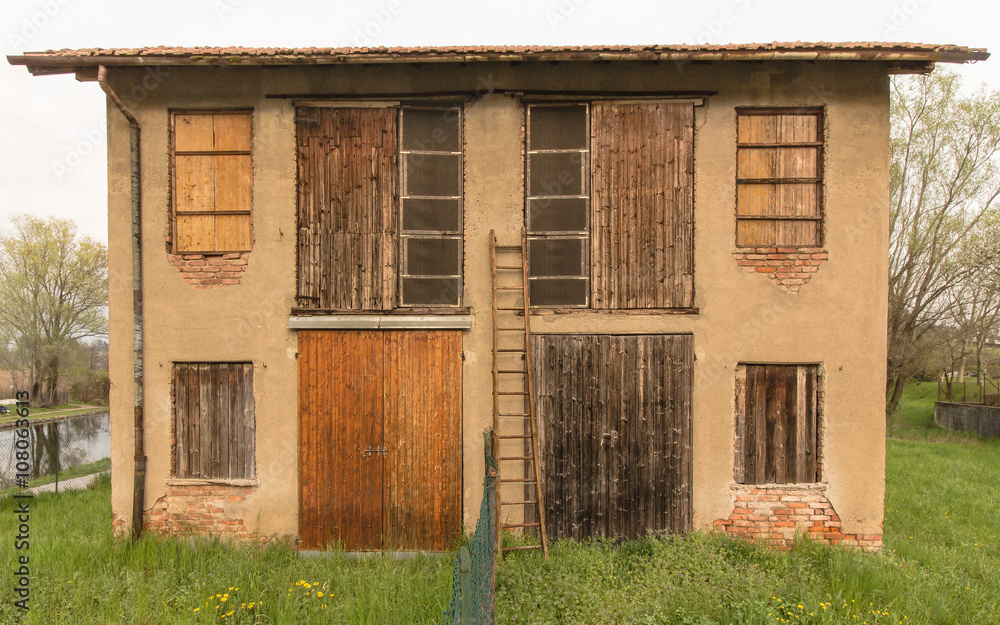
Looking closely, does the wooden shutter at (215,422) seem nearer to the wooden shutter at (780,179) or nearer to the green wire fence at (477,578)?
the green wire fence at (477,578)

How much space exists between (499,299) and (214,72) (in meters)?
4.98

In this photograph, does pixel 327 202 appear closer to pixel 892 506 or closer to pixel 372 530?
pixel 372 530

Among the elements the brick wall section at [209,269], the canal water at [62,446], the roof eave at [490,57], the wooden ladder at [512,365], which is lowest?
the canal water at [62,446]

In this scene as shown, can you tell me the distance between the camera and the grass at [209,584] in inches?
169

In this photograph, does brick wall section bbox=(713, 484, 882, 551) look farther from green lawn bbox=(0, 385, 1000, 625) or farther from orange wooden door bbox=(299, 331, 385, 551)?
orange wooden door bbox=(299, 331, 385, 551)

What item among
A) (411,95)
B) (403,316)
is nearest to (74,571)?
(403,316)

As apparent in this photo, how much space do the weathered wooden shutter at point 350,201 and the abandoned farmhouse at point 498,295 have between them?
0.13 feet

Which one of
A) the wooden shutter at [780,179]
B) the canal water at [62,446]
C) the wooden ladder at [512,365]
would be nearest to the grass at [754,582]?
the wooden ladder at [512,365]

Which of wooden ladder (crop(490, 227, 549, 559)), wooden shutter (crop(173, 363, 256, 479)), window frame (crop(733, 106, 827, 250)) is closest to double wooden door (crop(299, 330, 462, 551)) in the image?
wooden ladder (crop(490, 227, 549, 559))

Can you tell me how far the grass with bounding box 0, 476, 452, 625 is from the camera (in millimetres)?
4305

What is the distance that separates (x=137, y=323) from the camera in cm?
588

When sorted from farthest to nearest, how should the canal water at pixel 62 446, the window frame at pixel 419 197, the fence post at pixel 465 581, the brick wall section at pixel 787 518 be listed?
1. the canal water at pixel 62 446
2. the window frame at pixel 419 197
3. the brick wall section at pixel 787 518
4. the fence post at pixel 465 581

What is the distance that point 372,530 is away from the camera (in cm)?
580

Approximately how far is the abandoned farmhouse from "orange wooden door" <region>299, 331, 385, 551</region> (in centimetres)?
3
